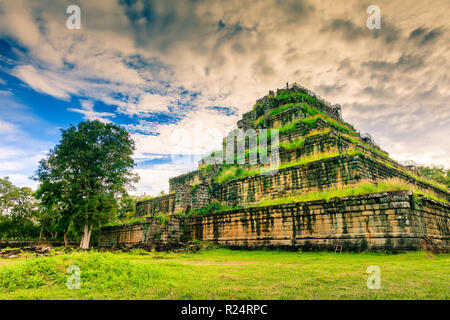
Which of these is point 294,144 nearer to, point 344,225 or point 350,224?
point 344,225

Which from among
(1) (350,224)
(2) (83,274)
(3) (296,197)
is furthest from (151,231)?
(2) (83,274)

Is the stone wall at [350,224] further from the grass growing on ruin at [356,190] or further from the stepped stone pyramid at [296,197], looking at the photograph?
the grass growing on ruin at [356,190]

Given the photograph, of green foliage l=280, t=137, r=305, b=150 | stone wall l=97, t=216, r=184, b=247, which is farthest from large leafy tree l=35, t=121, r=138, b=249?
green foliage l=280, t=137, r=305, b=150

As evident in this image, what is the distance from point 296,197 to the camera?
1531 cm

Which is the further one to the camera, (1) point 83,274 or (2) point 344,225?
(2) point 344,225

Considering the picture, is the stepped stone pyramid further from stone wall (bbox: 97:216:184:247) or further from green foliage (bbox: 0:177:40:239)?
green foliage (bbox: 0:177:40:239)

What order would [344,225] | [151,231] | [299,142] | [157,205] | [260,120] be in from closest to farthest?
[344,225]
[299,142]
[151,231]
[260,120]
[157,205]

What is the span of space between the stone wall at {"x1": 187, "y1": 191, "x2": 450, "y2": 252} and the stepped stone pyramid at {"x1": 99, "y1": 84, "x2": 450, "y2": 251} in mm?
40

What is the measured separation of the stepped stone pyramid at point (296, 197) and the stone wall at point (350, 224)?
0.13 ft

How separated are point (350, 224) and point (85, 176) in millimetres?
20195

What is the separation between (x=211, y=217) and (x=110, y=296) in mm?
13530

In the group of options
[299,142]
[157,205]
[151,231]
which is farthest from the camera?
[157,205]

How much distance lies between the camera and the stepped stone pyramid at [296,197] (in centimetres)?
1148

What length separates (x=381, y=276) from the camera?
6.32 meters
